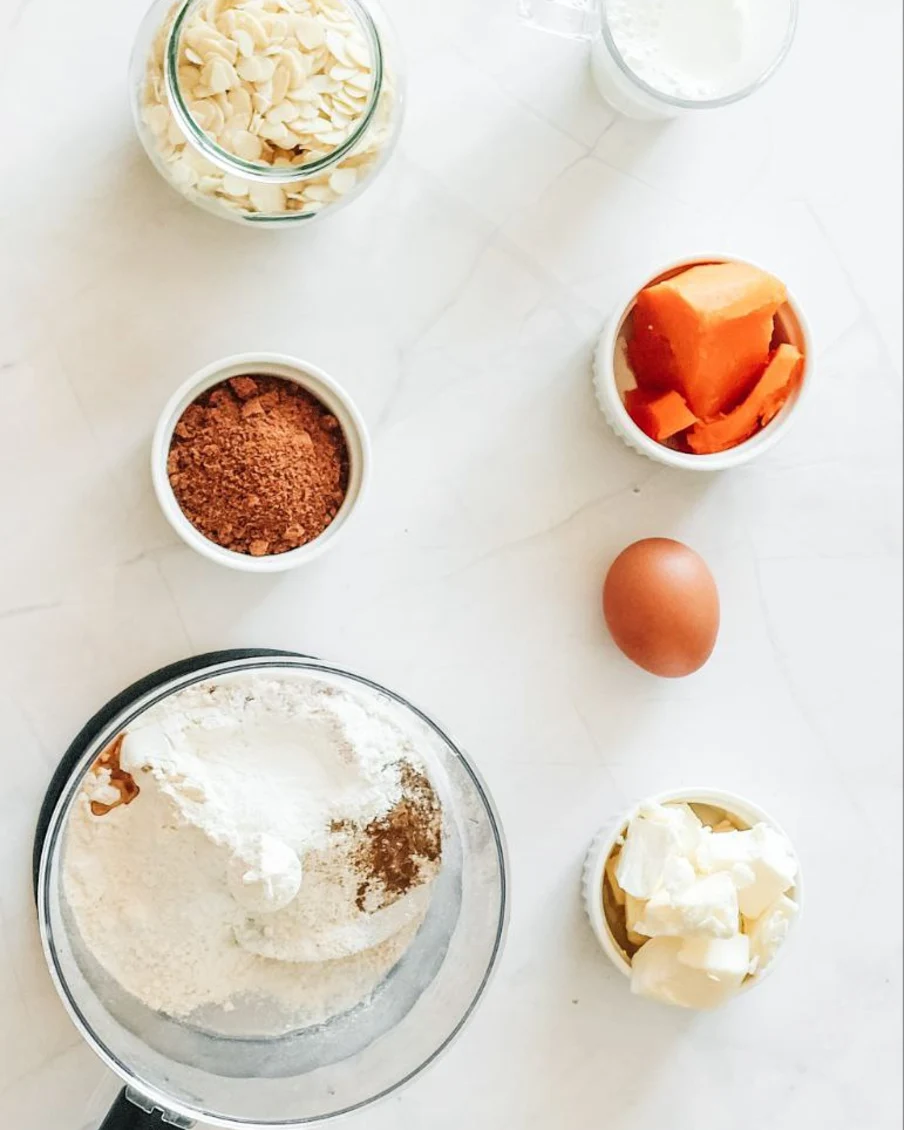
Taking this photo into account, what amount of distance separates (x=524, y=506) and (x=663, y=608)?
14cm

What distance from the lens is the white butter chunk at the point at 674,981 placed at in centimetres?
92

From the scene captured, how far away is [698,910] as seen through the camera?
2.91 feet

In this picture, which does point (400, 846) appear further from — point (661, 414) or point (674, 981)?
point (661, 414)

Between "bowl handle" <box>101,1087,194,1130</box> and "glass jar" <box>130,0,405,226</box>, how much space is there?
61cm

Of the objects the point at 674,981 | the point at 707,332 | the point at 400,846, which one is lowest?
the point at 674,981

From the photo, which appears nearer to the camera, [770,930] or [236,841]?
[236,841]

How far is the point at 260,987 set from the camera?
0.85 meters

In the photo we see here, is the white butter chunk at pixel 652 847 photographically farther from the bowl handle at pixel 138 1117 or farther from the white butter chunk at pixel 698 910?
the bowl handle at pixel 138 1117

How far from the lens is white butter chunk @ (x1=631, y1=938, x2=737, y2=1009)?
921 millimetres

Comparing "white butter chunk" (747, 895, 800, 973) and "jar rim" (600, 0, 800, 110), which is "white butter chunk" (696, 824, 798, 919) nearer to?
"white butter chunk" (747, 895, 800, 973)

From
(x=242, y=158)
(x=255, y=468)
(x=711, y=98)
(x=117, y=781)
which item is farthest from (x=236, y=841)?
(x=711, y=98)

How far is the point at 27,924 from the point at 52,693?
0.58ft

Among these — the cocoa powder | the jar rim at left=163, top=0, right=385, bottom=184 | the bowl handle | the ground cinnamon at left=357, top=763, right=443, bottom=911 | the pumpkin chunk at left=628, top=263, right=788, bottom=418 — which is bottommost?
the bowl handle

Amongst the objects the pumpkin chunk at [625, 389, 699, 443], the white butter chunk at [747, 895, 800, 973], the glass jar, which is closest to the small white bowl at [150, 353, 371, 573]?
the glass jar
